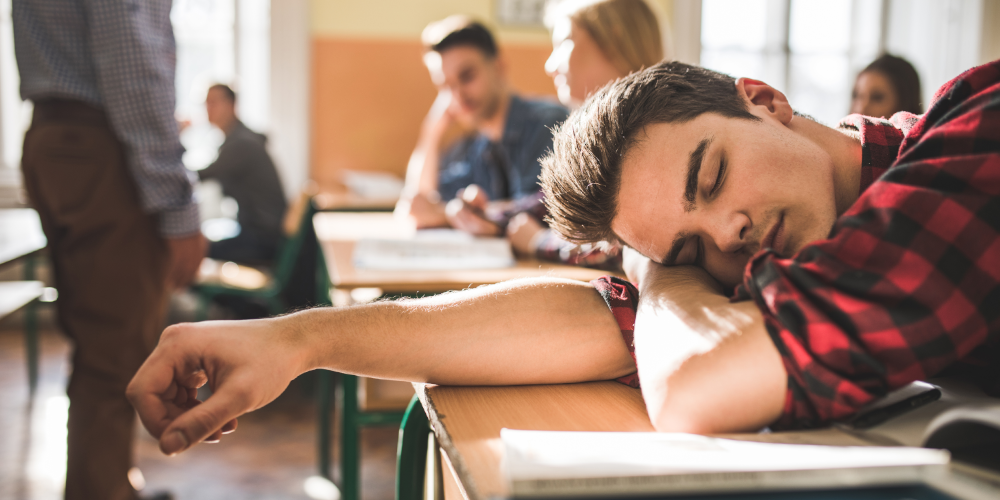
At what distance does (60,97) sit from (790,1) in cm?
451

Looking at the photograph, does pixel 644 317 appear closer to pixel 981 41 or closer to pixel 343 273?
pixel 343 273

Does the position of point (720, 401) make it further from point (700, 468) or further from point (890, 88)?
point (890, 88)

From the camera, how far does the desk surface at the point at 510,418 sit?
50 centimetres

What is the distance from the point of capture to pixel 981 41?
4.70m

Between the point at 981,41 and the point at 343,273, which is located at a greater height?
the point at 981,41

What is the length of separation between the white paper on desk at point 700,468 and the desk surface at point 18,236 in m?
1.52

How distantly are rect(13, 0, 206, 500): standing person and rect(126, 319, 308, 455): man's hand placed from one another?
102cm

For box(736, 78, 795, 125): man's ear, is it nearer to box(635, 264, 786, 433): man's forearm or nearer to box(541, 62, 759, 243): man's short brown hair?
box(541, 62, 759, 243): man's short brown hair

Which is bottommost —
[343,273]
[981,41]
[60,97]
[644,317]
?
[343,273]

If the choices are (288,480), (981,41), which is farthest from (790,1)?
(288,480)

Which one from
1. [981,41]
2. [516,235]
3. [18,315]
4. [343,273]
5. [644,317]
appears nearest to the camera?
[644,317]

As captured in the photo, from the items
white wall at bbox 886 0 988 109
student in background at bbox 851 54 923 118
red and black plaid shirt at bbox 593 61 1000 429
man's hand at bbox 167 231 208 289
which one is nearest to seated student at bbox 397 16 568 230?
man's hand at bbox 167 231 208 289

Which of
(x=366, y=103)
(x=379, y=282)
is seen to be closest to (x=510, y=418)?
(x=379, y=282)

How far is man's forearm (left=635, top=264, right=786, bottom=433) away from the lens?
557 millimetres
